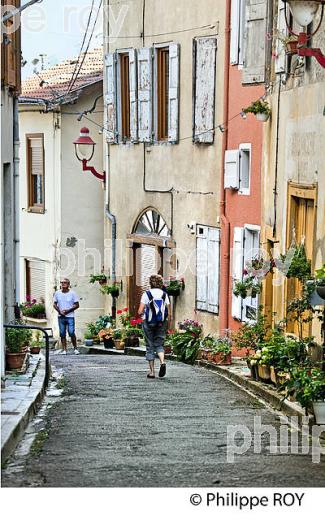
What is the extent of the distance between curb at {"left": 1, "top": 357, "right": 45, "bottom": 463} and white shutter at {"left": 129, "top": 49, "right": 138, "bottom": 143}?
33.5 ft

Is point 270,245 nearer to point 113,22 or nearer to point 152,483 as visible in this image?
point 152,483

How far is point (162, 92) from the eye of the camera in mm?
24438

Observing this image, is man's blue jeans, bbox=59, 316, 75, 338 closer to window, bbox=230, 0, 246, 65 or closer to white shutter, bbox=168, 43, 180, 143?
white shutter, bbox=168, 43, 180, 143

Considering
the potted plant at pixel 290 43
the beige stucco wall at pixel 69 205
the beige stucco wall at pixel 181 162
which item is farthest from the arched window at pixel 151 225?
the potted plant at pixel 290 43

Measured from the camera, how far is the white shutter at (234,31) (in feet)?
67.5

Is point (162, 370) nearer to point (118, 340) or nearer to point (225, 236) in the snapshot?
point (225, 236)

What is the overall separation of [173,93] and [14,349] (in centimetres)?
990

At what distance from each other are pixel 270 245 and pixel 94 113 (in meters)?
12.8

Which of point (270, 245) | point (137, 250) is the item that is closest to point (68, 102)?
point (137, 250)

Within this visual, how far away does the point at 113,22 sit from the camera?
26.2 m

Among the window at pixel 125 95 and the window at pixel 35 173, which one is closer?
the window at pixel 125 95

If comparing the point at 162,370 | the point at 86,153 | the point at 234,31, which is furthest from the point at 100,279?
the point at 162,370

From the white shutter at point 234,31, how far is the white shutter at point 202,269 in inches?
134

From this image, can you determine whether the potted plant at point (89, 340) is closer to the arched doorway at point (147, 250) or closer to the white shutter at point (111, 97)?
the arched doorway at point (147, 250)
